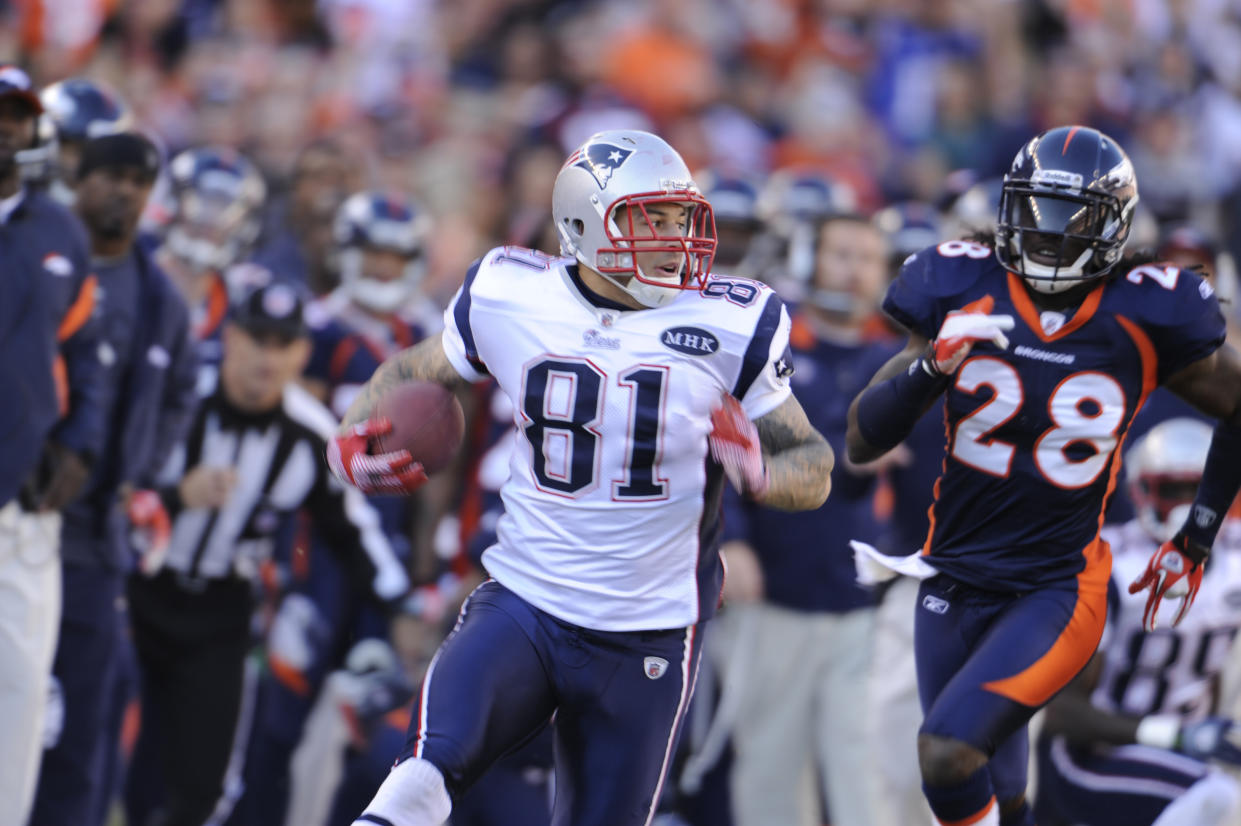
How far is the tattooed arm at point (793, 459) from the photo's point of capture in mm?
4035

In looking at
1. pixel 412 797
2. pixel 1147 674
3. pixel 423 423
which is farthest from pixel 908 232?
pixel 412 797

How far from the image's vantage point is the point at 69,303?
5352 millimetres

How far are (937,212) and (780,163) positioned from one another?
311 centimetres

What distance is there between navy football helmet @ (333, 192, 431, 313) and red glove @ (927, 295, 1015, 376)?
375 cm

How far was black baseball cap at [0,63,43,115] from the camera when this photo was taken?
16.7 feet

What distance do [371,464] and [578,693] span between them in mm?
708

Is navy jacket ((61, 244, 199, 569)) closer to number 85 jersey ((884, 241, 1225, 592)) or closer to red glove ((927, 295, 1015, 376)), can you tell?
number 85 jersey ((884, 241, 1225, 592))

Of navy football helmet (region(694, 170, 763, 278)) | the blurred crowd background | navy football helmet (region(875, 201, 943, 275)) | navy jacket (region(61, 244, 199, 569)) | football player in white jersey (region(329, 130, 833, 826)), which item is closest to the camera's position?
football player in white jersey (region(329, 130, 833, 826))

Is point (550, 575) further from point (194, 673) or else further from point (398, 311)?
point (398, 311)

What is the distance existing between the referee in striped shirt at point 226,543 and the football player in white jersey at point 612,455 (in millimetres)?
2117

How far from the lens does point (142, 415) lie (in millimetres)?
5891

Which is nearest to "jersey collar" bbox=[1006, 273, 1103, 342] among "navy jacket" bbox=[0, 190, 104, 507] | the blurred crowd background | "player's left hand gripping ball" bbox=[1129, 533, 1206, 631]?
"player's left hand gripping ball" bbox=[1129, 533, 1206, 631]

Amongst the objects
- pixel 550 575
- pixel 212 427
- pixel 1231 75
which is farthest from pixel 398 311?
pixel 1231 75

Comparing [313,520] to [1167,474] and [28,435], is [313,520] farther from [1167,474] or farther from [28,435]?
[1167,474]
